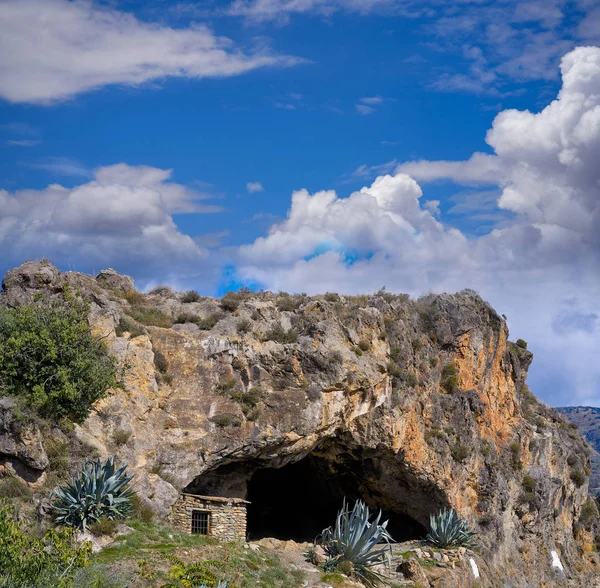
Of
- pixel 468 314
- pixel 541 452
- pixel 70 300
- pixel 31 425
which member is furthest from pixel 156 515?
pixel 541 452

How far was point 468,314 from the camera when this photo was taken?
34406 mm

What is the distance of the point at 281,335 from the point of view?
89.0 feet

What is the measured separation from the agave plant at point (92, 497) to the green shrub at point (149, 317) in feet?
24.3

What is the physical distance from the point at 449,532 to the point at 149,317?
13.7 meters

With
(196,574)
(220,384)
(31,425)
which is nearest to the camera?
(196,574)

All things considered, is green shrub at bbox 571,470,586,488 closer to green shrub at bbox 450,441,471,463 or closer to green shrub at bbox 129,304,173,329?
green shrub at bbox 450,441,471,463

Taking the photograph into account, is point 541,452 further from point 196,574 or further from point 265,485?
point 196,574

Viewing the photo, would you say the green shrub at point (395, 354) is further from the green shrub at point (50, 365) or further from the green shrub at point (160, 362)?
the green shrub at point (50, 365)

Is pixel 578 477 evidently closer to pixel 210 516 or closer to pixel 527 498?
pixel 527 498

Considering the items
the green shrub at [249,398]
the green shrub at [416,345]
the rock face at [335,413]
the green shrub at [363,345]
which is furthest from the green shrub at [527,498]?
the green shrub at [249,398]

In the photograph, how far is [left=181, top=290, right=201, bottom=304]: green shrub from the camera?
30.0 meters

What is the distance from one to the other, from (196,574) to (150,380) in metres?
8.33

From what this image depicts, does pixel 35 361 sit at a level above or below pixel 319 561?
above

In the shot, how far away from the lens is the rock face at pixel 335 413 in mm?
24047
